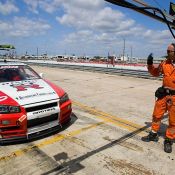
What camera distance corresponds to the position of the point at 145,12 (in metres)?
5.03

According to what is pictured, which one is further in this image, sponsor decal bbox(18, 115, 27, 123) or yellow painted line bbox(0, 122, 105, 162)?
sponsor decal bbox(18, 115, 27, 123)

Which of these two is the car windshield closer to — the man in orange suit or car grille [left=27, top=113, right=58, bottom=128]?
car grille [left=27, top=113, right=58, bottom=128]

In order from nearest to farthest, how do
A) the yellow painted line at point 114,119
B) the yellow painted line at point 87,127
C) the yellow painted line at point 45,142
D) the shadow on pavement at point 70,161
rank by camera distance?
the shadow on pavement at point 70,161
the yellow painted line at point 45,142
the yellow painted line at point 87,127
the yellow painted line at point 114,119

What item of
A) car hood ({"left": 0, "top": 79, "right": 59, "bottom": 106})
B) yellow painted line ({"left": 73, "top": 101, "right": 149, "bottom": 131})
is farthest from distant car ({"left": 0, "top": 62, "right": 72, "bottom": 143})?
yellow painted line ({"left": 73, "top": 101, "right": 149, "bottom": 131})

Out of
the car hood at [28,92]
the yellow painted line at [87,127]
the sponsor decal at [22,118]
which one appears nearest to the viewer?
the yellow painted line at [87,127]

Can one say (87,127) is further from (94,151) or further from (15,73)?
(15,73)

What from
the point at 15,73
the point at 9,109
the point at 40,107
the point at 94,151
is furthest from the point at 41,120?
the point at 15,73

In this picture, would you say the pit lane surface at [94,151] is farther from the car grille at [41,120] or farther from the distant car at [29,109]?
the car grille at [41,120]

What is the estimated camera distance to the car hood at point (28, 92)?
15.4 feet

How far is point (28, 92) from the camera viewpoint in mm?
4973

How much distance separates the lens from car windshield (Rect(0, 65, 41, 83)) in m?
6.04

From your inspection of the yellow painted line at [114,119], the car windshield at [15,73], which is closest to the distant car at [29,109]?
the car windshield at [15,73]

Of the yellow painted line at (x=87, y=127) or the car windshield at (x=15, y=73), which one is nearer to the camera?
the yellow painted line at (x=87, y=127)

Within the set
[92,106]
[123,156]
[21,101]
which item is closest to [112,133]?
[123,156]
